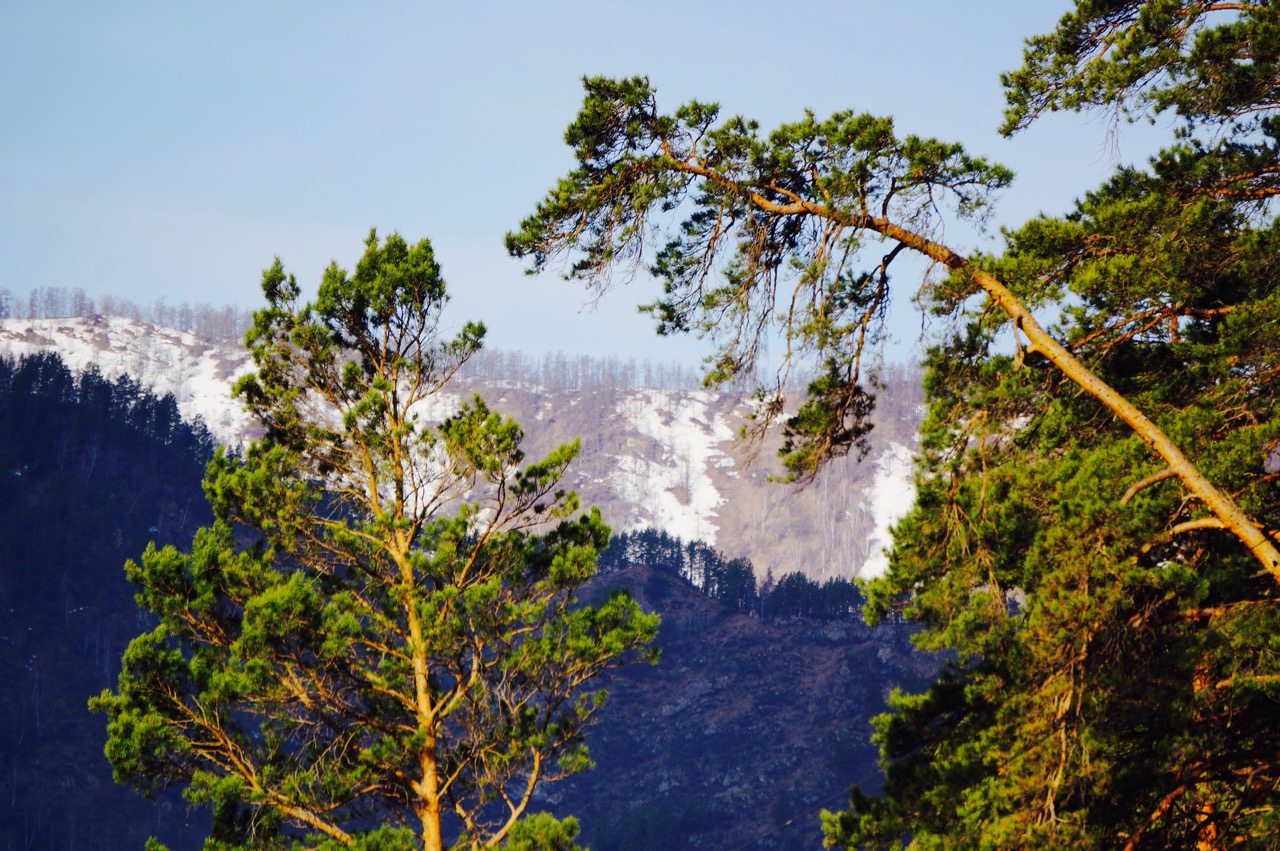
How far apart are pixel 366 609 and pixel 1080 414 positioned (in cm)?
771

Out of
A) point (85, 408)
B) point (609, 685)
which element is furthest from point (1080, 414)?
point (85, 408)

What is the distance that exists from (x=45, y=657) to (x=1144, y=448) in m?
101

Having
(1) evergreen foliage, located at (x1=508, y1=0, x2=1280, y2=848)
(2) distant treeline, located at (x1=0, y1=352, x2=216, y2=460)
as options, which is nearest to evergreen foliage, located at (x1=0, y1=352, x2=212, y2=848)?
(2) distant treeline, located at (x1=0, y1=352, x2=216, y2=460)

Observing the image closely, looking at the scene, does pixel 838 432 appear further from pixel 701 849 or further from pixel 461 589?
pixel 701 849

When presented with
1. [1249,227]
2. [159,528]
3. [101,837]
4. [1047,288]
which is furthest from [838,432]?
[159,528]

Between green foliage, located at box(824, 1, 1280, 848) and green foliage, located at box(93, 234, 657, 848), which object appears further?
green foliage, located at box(93, 234, 657, 848)

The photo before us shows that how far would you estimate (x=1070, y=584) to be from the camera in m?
8.73

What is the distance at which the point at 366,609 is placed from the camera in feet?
39.0

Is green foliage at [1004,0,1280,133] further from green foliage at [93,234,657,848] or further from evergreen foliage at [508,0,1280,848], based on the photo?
green foliage at [93,234,657,848]

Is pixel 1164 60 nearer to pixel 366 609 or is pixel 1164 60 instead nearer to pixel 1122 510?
pixel 1122 510

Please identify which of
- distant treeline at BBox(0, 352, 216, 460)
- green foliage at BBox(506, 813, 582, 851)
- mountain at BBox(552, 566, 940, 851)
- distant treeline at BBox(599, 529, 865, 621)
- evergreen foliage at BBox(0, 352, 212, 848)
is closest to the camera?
green foliage at BBox(506, 813, 582, 851)

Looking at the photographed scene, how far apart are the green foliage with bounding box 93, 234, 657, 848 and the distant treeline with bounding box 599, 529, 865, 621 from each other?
112285 mm

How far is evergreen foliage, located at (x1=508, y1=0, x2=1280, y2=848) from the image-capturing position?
28.6 feet

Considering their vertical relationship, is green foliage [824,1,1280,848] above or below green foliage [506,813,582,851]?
above
